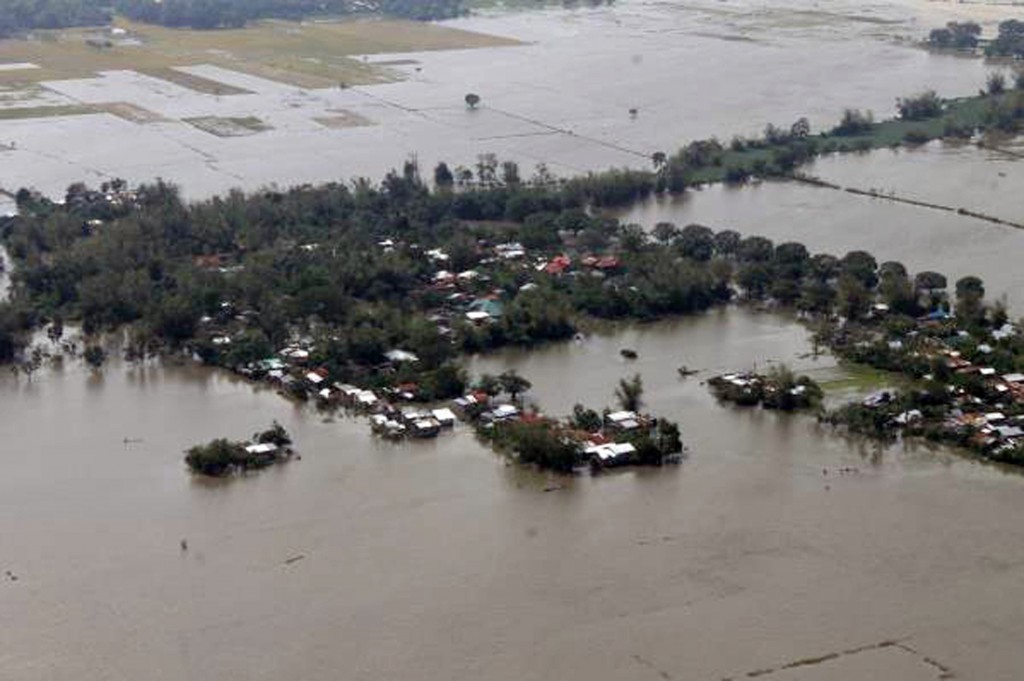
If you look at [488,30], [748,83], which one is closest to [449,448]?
[748,83]

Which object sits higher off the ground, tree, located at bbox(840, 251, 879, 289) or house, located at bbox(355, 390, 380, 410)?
tree, located at bbox(840, 251, 879, 289)

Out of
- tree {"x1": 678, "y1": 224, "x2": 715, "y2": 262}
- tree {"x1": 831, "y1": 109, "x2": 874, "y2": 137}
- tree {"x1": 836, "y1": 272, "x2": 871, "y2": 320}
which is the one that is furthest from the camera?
tree {"x1": 831, "y1": 109, "x2": 874, "y2": 137}

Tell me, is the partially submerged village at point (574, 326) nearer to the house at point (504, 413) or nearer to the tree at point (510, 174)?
the house at point (504, 413)

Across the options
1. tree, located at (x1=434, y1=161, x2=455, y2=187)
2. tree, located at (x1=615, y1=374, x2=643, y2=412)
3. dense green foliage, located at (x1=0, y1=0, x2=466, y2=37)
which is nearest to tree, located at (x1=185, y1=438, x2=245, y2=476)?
tree, located at (x1=615, y1=374, x2=643, y2=412)

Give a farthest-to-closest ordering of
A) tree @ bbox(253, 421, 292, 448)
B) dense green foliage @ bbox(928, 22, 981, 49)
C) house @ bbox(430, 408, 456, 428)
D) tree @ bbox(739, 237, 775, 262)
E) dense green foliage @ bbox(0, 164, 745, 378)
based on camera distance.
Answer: dense green foliage @ bbox(928, 22, 981, 49), tree @ bbox(739, 237, 775, 262), dense green foliage @ bbox(0, 164, 745, 378), house @ bbox(430, 408, 456, 428), tree @ bbox(253, 421, 292, 448)

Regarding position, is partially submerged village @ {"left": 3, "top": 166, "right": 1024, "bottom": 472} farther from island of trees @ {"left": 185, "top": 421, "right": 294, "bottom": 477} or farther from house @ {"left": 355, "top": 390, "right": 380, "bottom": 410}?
island of trees @ {"left": 185, "top": 421, "right": 294, "bottom": 477}

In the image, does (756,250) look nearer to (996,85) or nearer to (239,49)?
(996,85)
